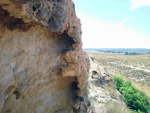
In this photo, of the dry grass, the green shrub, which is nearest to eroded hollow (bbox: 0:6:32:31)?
the green shrub

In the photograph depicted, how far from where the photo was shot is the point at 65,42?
7188 millimetres

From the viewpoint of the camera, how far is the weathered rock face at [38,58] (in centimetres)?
439

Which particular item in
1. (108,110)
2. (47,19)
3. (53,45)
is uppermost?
(47,19)

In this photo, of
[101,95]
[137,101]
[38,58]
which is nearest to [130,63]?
[137,101]

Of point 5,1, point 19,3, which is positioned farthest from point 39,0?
point 5,1

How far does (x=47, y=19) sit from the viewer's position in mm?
4637

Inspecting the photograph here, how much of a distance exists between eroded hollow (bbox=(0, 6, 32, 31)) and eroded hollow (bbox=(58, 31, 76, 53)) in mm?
2348

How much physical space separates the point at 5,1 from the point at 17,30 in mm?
1422

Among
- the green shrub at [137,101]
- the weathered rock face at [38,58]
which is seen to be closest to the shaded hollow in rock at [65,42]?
the weathered rock face at [38,58]

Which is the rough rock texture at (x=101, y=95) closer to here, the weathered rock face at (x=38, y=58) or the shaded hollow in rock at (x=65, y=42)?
the weathered rock face at (x=38, y=58)

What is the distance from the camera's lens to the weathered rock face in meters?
4.39

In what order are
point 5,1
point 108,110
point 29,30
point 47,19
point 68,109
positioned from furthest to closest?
point 108,110 < point 68,109 < point 29,30 < point 47,19 < point 5,1

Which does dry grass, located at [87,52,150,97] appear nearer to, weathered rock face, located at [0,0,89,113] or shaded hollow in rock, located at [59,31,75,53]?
weathered rock face, located at [0,0,89,113]

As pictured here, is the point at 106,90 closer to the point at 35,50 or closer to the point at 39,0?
the point at 35,50
